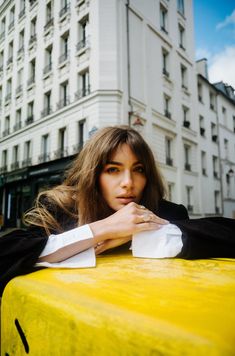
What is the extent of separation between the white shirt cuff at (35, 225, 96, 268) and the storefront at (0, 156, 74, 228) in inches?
437

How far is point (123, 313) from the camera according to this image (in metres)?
0.39

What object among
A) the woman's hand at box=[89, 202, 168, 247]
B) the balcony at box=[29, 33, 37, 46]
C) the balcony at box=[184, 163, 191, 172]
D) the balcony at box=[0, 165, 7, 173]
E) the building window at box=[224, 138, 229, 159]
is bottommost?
the woman's hand at box=[89, 202, 168, 247]

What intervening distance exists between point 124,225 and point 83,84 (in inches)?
504

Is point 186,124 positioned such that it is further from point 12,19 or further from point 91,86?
point 12,19

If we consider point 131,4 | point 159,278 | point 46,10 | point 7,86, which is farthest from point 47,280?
point 7,86

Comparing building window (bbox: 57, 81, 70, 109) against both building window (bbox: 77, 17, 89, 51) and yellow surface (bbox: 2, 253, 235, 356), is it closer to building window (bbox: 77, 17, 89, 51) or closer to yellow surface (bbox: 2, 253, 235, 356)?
building window (bbox: 77, 17, 89, 51)

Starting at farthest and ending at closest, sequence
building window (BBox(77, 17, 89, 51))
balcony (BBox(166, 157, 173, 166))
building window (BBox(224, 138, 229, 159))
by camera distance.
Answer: building window (BBox(224, 138, 229, 159)) → balcony (BBox(166, 157, 173, 166)) → building window (BBox(77, 17, 89, 51))

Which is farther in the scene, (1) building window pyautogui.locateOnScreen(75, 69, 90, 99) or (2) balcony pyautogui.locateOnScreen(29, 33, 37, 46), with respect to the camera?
(2) balcony pyautogui.locateOnScreen(29, 33, 37, 46)

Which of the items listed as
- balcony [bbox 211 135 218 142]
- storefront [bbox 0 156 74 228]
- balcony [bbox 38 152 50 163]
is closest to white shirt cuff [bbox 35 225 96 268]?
storefront [bbox 0 156 74 228]

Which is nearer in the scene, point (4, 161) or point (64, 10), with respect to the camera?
point (64, 10)

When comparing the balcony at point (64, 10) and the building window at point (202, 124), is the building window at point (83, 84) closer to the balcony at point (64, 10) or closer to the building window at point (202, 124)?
the balcony at point (64, 10)

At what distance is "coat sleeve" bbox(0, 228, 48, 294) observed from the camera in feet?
2.65

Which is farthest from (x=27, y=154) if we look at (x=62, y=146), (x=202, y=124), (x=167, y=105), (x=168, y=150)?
(x=202, y=124)

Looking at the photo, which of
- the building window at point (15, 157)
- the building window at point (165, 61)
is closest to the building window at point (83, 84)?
the building window at point (165, 61)
